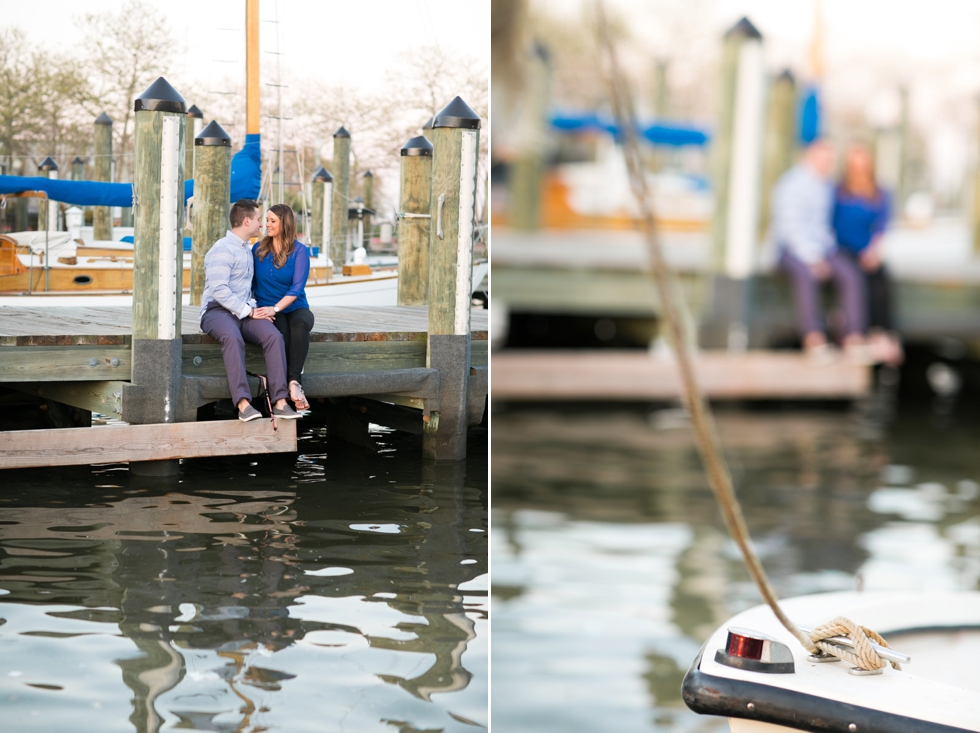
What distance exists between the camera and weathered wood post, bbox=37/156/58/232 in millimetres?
3342

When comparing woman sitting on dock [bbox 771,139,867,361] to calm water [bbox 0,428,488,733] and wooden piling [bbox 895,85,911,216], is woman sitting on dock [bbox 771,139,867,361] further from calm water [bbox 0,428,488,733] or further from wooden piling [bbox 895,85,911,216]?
wooden piling [bbox 895,85,911,216]

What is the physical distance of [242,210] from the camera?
10.7 ft

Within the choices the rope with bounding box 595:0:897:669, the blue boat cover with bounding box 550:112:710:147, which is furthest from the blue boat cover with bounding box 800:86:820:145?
the rope with bounding box 595:0:897:669

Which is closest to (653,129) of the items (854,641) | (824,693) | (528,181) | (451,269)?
(528,181)

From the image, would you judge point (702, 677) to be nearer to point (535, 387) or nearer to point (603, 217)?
point (535, 387)

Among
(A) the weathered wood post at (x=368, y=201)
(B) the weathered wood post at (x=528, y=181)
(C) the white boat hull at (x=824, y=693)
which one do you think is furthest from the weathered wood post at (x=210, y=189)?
(B) the weathered wood post at (x=528, y=181)

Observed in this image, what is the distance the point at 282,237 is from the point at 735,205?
3.20 m

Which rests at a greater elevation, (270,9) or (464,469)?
(270,9)

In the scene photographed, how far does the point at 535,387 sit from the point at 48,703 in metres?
4.65

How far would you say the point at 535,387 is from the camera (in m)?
6.70

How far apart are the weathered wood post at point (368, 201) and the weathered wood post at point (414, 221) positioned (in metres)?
0.12

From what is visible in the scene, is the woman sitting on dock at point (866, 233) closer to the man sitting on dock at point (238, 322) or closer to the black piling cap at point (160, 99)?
the man sitting on dock at point (238, 322)

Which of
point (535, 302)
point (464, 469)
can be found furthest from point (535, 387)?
point (464, 469)

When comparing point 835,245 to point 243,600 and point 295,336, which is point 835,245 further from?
point 243,600
